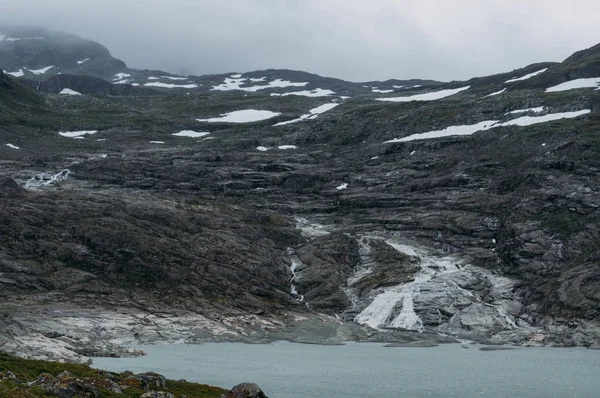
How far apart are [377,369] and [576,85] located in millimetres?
135094

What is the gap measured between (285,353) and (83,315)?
25.9m

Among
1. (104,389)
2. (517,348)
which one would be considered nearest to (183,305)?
(517,348)

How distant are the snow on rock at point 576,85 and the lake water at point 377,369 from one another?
111184 millimetres

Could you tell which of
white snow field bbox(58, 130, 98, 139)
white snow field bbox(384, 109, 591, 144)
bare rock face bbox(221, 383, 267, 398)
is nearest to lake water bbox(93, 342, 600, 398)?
bare rock face bbox(221, 383, 267, 398)

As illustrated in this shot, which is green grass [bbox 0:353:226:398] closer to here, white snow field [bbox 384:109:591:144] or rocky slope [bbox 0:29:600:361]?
rocky slope [bbox 0:29:600:361]

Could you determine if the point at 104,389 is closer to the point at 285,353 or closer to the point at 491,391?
the point at 491,391

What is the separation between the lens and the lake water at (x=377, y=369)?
60.5 meters

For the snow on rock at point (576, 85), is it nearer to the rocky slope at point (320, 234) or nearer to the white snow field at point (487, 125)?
the rocky slope at point (320, 234)

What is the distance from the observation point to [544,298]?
101 m

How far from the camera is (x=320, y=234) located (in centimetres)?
12900

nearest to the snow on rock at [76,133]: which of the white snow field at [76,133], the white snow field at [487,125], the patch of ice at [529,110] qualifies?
the white snow field at [76,133]

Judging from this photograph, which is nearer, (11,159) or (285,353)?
(285,353)

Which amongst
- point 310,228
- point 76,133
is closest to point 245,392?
point 310,228

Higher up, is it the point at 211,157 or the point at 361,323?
the point at 211,157
